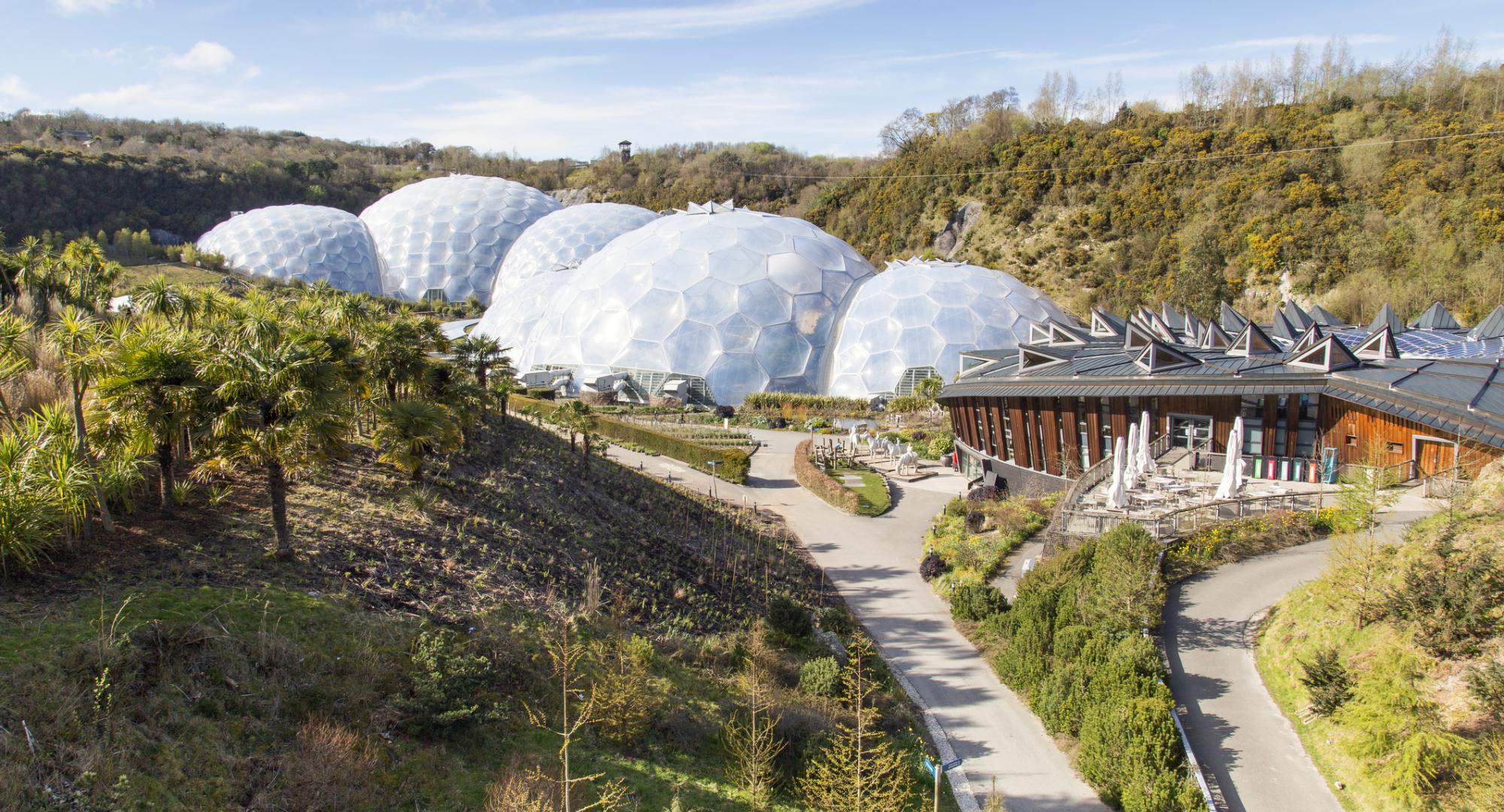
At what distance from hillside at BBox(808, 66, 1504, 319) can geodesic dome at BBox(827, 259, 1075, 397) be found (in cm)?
1346

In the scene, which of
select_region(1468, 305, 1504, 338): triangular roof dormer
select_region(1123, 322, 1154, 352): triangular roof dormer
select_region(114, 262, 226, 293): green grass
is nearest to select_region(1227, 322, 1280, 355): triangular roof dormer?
select_region(1123, 322, 1154, 352): triangular roof dormer

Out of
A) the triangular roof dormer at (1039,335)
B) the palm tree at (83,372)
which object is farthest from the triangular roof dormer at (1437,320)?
the palm tree at (83,372)

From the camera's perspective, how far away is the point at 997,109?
73.6 metres

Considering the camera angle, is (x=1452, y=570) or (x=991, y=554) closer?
(x=1452, y=570)

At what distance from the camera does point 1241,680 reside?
12.9 metres

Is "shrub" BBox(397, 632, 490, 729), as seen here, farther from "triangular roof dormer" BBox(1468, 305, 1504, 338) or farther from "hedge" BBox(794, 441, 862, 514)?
"triangular roof dormer" BBox(1468, 305, 1504, 338)

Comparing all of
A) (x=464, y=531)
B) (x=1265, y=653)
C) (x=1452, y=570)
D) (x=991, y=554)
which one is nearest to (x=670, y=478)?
(x=991, y=554)

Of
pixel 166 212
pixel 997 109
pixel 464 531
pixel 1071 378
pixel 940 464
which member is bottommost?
pixel 940 464

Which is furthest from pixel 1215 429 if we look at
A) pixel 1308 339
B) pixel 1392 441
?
pixel 1392 441

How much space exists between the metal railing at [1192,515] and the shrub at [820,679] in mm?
8078

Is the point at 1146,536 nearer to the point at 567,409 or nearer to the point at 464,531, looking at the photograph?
the point at 464,531

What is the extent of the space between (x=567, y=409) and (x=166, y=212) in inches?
2677

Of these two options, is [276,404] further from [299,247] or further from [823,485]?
[299,247]

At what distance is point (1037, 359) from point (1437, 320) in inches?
648
